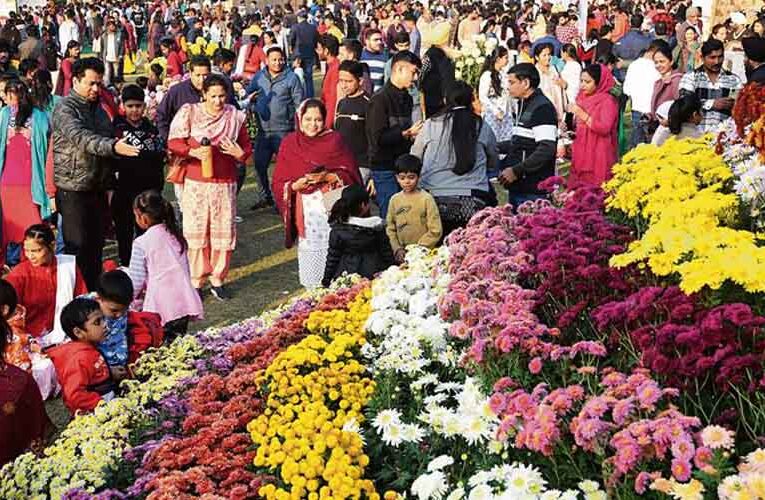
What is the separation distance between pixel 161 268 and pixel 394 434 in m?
3.33

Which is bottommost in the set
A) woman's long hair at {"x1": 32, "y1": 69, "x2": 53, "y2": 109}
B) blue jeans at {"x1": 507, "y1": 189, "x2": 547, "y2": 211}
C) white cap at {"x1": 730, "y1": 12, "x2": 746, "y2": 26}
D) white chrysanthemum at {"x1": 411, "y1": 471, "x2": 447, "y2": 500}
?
white chrysanthemum at {"x1": 411, "y1": 471, "x2": 447, "y2": 500}

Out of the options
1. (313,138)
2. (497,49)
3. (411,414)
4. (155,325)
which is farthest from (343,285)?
(497,49)

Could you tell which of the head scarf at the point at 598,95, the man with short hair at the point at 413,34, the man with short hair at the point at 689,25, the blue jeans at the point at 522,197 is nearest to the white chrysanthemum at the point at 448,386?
the blue jeans at the point at 522,197

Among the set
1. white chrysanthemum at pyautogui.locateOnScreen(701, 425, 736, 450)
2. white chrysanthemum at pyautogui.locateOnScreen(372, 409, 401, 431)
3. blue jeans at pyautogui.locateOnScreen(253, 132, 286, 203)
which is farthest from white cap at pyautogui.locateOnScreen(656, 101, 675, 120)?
white chrysanthemum at pyautogui.locateOnScreen(701, 425, 736, 450)

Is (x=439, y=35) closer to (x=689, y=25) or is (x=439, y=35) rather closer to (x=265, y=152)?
(x=265, y=152)

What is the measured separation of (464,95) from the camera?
7430mm

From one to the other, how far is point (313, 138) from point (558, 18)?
11.9 m

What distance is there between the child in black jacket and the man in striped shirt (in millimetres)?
7282

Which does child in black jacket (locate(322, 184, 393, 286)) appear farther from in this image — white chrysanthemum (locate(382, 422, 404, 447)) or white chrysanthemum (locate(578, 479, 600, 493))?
white chrysanthemum (locate(578, 479, 600, 493))

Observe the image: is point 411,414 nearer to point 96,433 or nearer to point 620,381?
point 620,381

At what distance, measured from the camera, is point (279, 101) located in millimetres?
11172

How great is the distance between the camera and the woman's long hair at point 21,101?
8.34 metres

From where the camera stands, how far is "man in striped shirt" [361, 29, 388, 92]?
46.3ft

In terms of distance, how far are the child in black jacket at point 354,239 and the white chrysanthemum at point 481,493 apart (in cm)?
344
